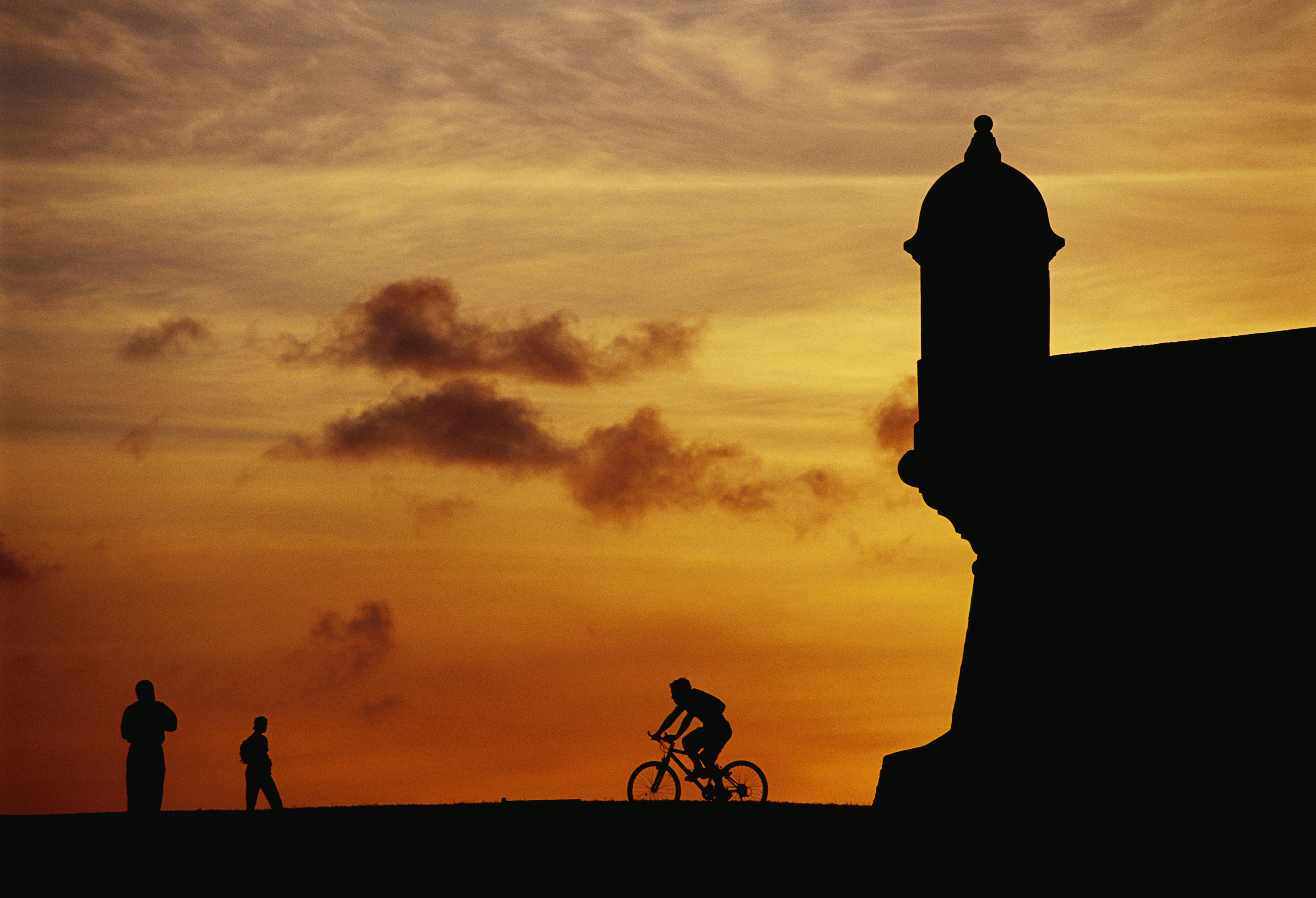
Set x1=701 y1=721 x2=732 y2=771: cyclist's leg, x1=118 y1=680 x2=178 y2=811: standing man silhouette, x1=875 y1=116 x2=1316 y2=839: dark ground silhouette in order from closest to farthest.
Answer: x1=875 y1=116 x2=1316 y2=839: dark ground silhouette
x1=118 y1=680 x2=178 y2=811: standing man silhouette
x1=701 y1=721 x2=732 y2=771: cyclist's leg

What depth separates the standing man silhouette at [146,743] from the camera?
17.6 m

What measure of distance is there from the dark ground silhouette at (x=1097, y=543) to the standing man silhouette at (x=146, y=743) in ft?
24.9

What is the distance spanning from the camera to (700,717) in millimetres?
20609

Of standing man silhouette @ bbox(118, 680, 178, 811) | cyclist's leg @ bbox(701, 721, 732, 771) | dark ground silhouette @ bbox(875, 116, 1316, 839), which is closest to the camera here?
dark ground silhouette @ bbox(875, 116, 1316, 839)

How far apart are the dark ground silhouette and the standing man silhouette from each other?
7.59 meters

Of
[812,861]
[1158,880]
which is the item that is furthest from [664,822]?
[1158,880]

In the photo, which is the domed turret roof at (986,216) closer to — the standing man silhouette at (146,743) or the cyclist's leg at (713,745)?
the cyclist's leg at (713,745)

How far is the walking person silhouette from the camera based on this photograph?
20.3 meters

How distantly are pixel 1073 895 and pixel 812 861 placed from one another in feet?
7.70

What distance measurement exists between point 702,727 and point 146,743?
21.8 ft

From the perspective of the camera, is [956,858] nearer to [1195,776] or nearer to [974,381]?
[1195,776]

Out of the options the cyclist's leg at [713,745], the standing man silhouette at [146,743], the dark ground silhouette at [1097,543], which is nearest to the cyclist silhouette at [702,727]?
the cyclist's leg at [713,745]

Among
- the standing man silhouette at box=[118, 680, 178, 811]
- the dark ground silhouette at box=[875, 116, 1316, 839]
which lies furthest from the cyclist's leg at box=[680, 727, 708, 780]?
the standing man silhouette at box=[118, 680, 178, 811]

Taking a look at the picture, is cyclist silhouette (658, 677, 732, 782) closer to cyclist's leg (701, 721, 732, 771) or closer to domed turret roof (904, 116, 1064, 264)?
cyclist's leg (701, 721, 732, 771)
